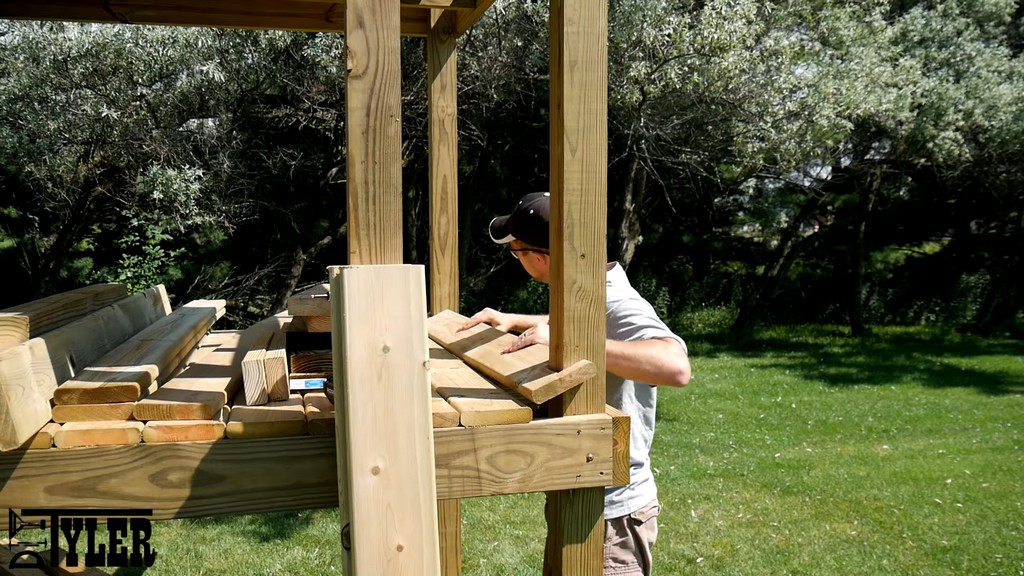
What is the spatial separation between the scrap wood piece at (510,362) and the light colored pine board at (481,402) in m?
0.03

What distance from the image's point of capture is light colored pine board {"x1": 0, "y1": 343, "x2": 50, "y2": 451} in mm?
1695

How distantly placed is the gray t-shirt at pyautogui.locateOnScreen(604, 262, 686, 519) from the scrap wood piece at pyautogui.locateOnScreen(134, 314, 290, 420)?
113 cm

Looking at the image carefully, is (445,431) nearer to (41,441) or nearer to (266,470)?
(266,470)

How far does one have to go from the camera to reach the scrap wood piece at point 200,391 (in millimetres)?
1953

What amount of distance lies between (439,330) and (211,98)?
799 centimetres

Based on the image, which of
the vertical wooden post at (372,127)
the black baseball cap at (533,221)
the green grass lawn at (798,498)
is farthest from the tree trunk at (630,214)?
the vertical wooden post at (372,127)

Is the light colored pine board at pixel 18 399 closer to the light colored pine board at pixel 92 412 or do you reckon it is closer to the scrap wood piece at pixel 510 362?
the light colored pine board at pixel 92 412

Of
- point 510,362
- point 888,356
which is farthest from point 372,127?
point 888,356

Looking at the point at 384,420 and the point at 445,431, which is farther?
the point at 445,431

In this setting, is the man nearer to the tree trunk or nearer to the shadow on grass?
the shadow on grass

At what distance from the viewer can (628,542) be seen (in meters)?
2.71

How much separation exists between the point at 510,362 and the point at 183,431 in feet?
2.72

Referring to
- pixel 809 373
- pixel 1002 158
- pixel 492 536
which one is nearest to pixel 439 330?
pixel 492 536

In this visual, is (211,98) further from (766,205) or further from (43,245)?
(766,205)
